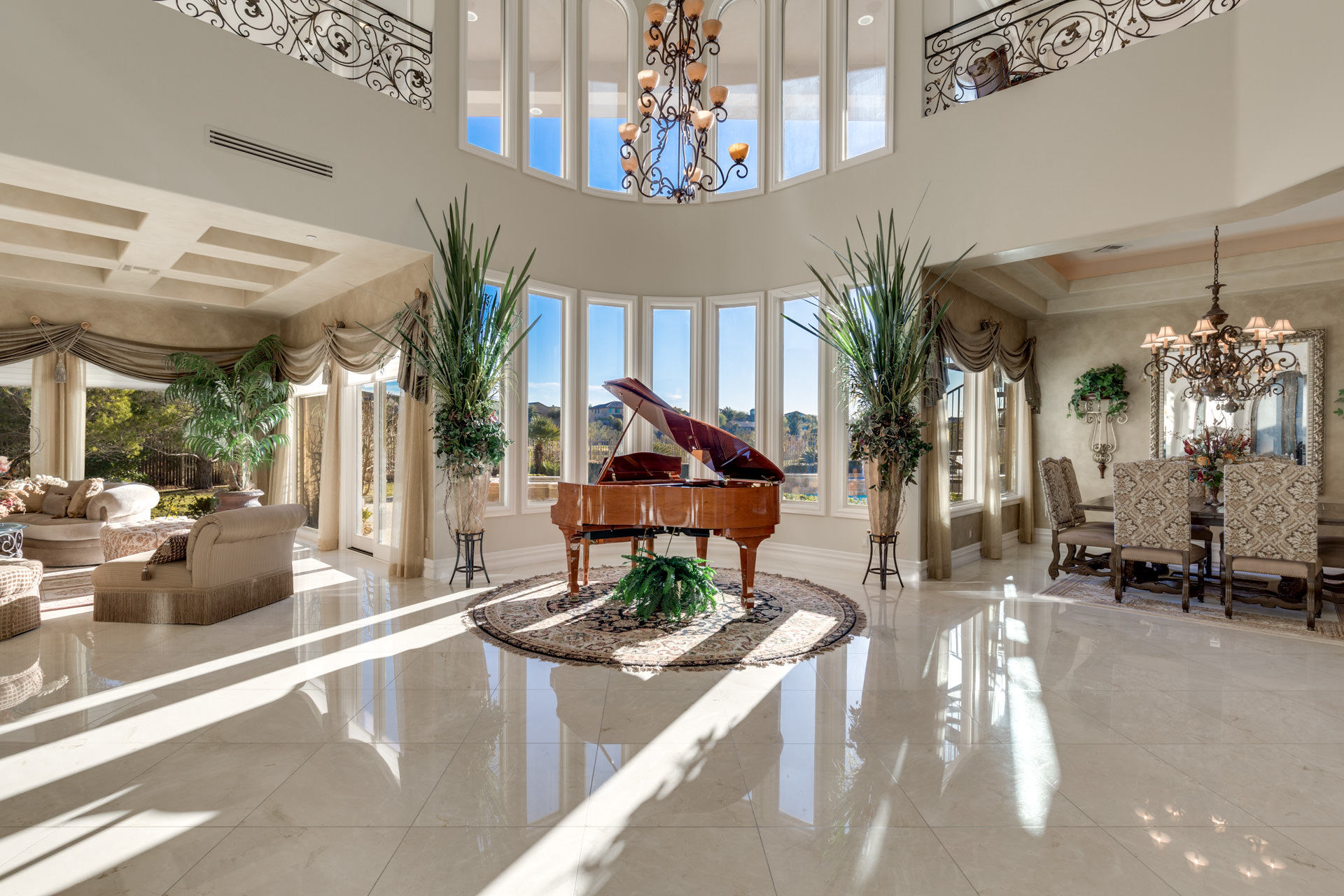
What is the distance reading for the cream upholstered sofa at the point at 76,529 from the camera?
636cm

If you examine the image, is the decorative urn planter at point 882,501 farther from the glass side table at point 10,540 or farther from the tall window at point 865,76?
the glass side table at point 10,540

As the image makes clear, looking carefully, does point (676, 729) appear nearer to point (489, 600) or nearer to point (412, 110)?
point (489, 600)

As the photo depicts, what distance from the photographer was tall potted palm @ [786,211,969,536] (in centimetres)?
550

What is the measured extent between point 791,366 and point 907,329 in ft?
4.28

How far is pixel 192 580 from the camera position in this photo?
437 cm

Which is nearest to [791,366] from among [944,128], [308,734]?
[944,128]

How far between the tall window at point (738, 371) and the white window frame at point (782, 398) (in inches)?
8.2

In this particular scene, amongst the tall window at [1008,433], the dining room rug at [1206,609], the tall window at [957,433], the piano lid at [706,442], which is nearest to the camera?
the dining room rug at [1206,609]

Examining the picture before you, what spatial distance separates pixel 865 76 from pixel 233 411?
26.0ft

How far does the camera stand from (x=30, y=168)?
401cm

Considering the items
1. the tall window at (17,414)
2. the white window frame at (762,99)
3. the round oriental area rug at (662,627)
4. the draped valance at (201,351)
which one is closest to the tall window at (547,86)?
the white window frame at (762,99)

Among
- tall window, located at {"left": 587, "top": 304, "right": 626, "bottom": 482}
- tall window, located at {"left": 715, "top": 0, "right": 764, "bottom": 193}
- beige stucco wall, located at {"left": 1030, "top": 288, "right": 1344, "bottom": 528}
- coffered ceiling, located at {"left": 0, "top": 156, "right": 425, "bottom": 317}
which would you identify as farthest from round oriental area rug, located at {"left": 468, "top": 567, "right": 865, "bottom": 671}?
beige stucco wall, located at {"left": 1030, "top": 288, "right": 1344, "bottom": 528}

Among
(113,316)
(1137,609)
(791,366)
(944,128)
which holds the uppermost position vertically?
(944,128)

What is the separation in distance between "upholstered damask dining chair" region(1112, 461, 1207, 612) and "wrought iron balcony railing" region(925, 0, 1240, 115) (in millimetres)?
3178
